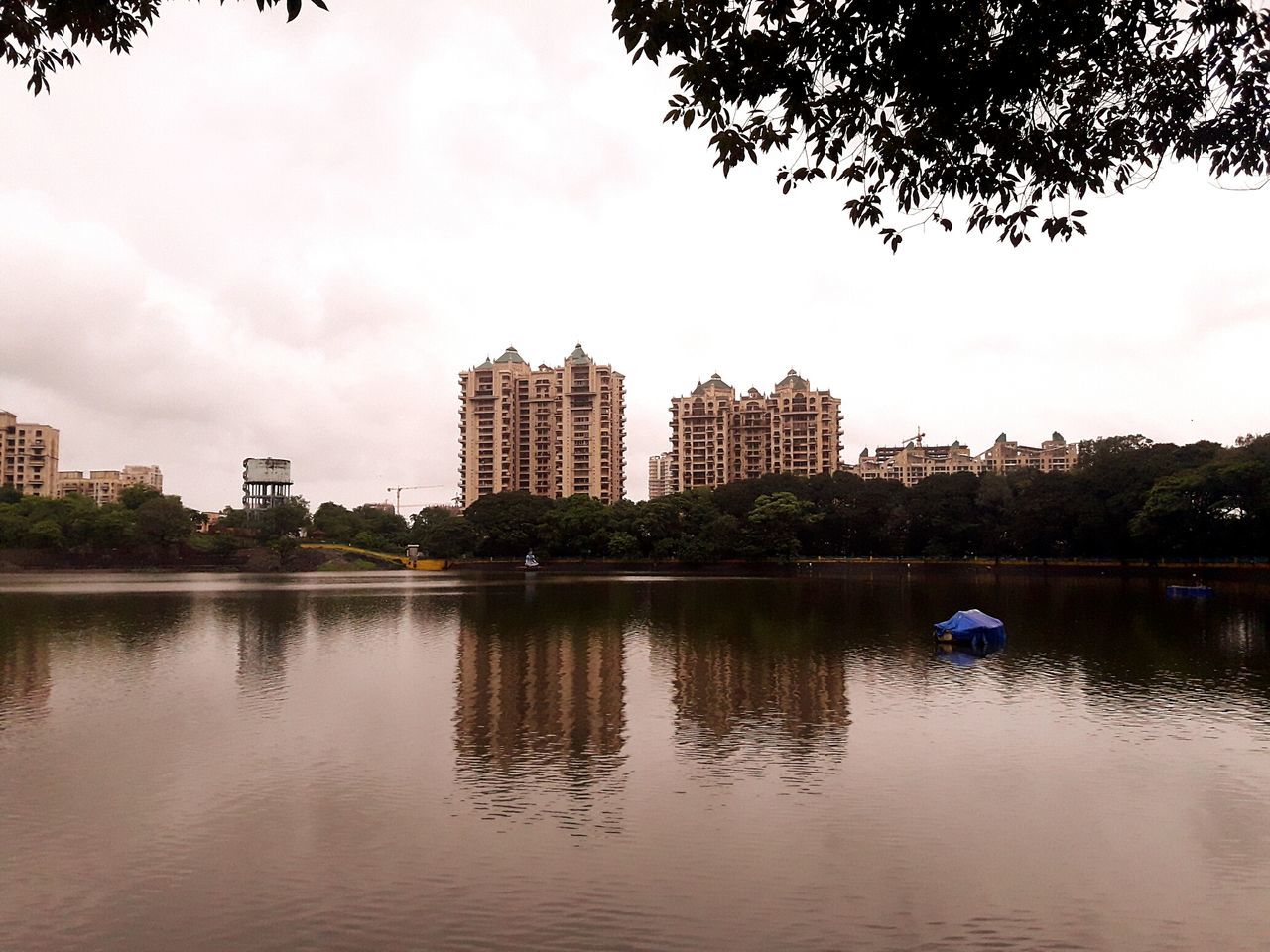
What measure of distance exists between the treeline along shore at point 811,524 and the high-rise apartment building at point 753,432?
39.5 meters

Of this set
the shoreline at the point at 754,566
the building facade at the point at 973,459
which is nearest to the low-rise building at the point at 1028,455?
the building facade at the point at 973,459

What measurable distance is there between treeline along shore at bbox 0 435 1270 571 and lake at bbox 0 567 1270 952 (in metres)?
41.5

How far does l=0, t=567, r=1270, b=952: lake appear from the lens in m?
7.54

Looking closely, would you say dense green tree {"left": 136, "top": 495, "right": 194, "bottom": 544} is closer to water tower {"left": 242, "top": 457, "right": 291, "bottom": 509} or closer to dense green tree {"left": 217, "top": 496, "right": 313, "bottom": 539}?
dense green tree {"left": 217, "top": 496, "right": 313, "bottom": 539}

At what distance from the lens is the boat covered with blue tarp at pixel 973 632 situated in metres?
24.1

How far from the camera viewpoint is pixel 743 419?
416 ft

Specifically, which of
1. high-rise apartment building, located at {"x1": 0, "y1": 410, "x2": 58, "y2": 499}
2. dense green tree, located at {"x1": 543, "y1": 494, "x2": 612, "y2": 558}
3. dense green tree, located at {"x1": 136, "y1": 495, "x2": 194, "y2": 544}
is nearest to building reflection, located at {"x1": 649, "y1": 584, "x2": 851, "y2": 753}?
dense green tree, located at {"x1": 543, "y1": 494, "x2": 612, "y2": 558}

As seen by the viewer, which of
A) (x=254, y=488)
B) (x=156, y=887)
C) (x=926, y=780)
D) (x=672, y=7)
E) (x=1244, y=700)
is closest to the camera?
(x=672, y=7)

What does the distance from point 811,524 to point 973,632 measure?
53.1m

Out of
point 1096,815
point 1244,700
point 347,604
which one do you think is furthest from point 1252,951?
point 347,604

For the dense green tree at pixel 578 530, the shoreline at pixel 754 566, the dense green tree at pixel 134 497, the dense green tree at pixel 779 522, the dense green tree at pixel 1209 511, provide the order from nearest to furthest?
the dense green tree at pixel 1209 511
the shoreline at pixel 754 566
the dense green tree at pixel 779 522
the dense green tree at pixel 578 530
the dense green tree at pixel 134 497

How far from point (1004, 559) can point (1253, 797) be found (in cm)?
6551

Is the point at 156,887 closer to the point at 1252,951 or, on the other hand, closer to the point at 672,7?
the point at 672,7

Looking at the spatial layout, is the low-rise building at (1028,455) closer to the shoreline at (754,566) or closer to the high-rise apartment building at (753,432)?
the high-rise apartment building at (753,432)
